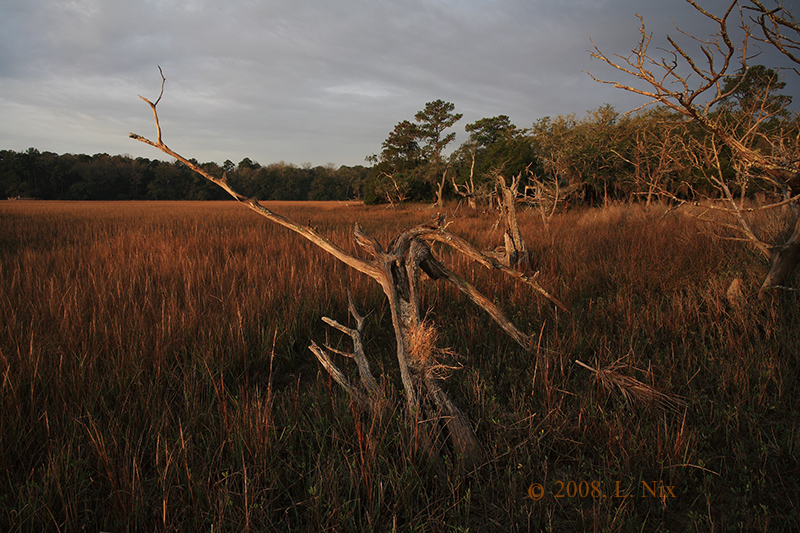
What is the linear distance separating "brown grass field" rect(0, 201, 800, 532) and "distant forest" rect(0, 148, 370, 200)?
146ft

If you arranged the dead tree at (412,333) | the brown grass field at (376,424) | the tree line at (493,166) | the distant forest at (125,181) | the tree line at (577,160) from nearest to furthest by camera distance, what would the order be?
the brown grass field at (376,424), the dead tree at (412,333), the tree line at (493,166), the tree line at (577,160), the distant forest at (125,181)

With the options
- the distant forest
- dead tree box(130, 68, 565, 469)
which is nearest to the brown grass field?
dead tree box(130, 68, 565, 469)

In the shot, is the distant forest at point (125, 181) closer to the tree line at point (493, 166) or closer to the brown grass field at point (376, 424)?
the tree line at point (493, 166)

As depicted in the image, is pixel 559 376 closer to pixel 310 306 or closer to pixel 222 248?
pixel 310 306

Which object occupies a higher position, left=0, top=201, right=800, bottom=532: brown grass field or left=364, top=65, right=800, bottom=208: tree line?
left=364, top=65, right=800, bottom=208: tree line

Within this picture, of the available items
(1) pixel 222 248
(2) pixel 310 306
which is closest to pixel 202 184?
(1) pixel 222 248

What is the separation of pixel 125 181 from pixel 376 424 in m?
74.2

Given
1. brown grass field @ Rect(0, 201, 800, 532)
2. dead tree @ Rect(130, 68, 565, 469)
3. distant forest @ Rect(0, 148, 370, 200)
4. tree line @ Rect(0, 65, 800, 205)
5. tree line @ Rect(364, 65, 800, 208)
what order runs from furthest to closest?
1. distant forest @ Rect(0, 148, 370, 200)
2. tree line @ Rect(364, 65, 800, 208)
3. tree line @ Rect(0, 65, 800, 205)
4. dead tree @ Rect(130, 68, 565, 469)
5. brown grass field @ Rect(0, 201, 800, 532)

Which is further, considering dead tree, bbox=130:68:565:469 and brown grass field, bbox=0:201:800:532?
dead tree, bbox=130:68:565:469

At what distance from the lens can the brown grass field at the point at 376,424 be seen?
149 cm

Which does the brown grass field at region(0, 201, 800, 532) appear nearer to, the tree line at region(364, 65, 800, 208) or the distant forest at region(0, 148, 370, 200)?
the tree line at region(364, 65, 800, 208)

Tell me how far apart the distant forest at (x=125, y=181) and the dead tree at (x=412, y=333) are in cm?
4477

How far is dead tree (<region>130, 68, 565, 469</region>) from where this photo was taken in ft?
6.06

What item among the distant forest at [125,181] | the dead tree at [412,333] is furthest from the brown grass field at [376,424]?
the distant forest at [125,181]
